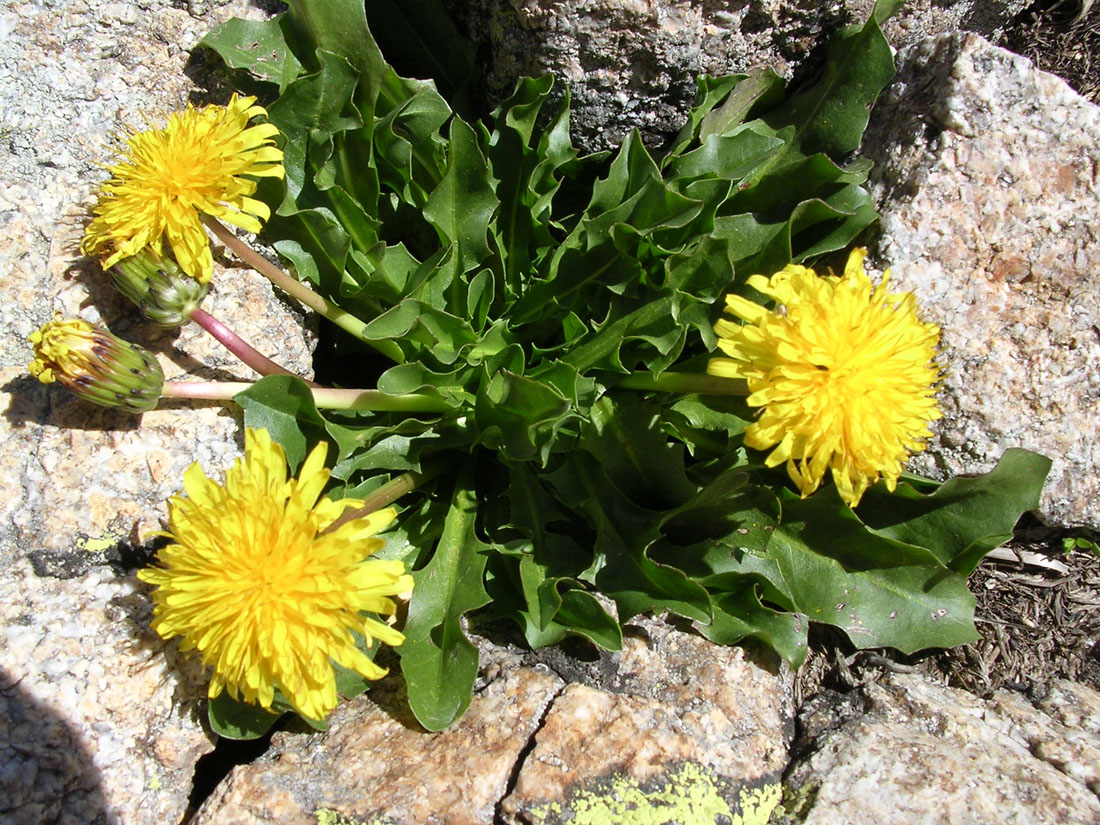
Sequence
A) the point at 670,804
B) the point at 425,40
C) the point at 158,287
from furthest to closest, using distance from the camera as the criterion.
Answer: the point at 425,40 → the point at 158,287 → the point at 670,804

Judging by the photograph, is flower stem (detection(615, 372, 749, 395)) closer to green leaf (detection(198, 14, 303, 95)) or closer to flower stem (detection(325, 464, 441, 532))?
flower stem (detection(325, 464, 441, 532))

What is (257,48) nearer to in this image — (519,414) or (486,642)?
(519,414)

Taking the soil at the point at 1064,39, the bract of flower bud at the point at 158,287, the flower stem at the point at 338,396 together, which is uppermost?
the soil at the point at 1064,39

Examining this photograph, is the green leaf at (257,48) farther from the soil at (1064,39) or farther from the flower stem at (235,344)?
the soil at (1064,39)

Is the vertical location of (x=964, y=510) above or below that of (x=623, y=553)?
above

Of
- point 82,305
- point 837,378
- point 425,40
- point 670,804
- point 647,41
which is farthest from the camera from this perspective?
point 425,40

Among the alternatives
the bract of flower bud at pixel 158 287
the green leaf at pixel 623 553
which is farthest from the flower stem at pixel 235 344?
the green leaf at pixel 623 553

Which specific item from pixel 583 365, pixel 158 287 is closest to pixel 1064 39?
pixel 583 365
